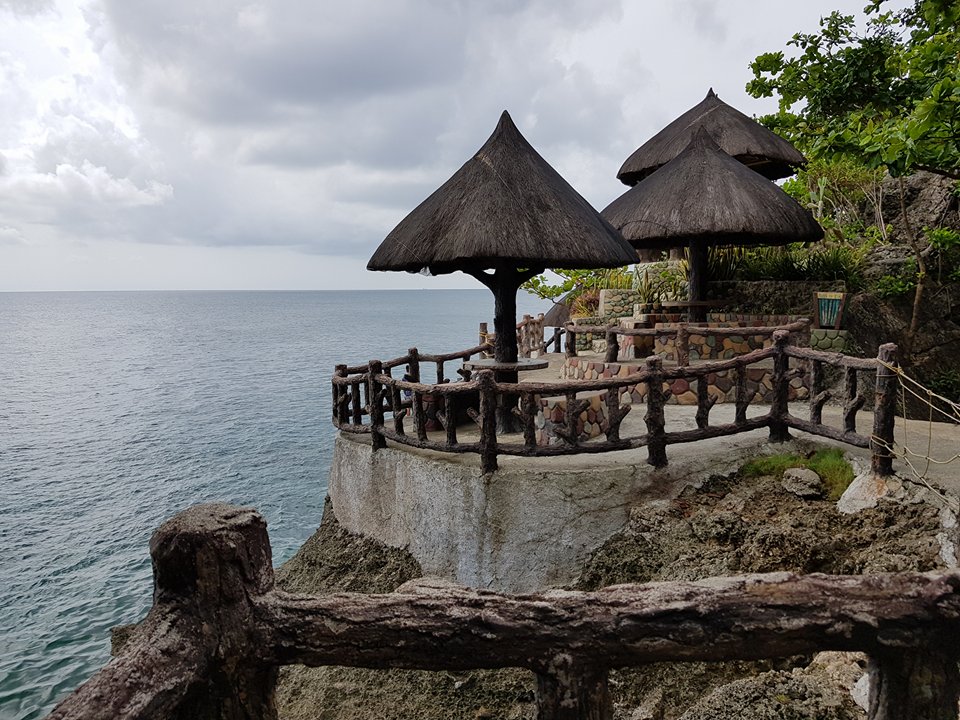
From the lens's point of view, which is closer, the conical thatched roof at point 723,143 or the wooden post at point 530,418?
the wooden post at point 530,418

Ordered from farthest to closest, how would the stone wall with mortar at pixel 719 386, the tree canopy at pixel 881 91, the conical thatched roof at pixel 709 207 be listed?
the conical thatched roof at pixel 709 207 < the stone wall with mortar at pixel 719 386 < the tree canopy at pixel 881 91

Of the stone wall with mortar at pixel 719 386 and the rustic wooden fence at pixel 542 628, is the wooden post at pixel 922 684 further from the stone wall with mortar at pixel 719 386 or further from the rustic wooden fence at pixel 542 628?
the stone wall with mortar at pixel 719 386

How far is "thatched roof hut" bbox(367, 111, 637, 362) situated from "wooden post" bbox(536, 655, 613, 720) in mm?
5721

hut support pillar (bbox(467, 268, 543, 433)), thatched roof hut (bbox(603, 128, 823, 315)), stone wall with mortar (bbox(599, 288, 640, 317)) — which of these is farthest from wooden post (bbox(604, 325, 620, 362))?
stone wall with mortar (bbox(599, 288, 640, 317))

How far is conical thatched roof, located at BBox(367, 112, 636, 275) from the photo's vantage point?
7.95m

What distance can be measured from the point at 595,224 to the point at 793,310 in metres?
6.52

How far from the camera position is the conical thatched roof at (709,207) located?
10852 millimetres

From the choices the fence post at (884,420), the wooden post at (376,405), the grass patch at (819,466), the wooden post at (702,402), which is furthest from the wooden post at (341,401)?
the fence post at (884,420)

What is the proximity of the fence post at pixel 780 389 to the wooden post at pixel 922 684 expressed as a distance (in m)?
5.55

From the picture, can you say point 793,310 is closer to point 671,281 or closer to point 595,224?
point 671,281

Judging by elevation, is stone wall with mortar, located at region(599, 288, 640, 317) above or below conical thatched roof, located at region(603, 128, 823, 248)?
below

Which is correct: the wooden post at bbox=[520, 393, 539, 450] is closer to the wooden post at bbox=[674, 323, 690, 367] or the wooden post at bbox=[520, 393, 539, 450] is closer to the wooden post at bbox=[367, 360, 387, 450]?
the wooden post at bbox=[367, 360, 387, 450]

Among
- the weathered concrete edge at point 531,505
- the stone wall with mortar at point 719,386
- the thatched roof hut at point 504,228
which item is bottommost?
the weathered concrete edge at point 531,505

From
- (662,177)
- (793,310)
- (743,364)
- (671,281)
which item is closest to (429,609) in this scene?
(743,364)
